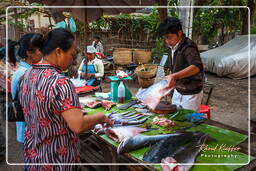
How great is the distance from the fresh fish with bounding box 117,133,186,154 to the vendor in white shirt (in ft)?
9.53

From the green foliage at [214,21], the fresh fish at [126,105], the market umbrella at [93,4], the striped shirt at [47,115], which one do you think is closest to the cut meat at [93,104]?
the fresh fish at [126,105]

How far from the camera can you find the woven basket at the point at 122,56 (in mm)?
8855

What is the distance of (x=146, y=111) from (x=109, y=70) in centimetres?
654

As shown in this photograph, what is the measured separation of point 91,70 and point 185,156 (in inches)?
142

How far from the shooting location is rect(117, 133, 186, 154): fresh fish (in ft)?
5.94

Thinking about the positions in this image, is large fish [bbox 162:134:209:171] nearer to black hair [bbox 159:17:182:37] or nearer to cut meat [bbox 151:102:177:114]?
cut meat [bbox 151:102:177:114]

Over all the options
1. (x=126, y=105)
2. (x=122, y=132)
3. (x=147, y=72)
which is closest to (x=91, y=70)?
(x=126, y=105)

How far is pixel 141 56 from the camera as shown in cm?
920

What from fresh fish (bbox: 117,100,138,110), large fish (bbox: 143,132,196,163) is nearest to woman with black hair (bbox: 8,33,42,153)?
fresh fish (bbox: 117,100,138,110)

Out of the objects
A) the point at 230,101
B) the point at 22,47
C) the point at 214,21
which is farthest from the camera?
the point at 214,21

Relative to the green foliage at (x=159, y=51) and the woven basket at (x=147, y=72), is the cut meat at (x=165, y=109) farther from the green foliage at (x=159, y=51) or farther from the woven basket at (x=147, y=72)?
the green foliage at (x=159, y=51)

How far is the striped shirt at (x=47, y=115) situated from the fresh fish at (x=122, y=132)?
1.37 ft

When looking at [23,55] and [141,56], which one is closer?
[23,55]

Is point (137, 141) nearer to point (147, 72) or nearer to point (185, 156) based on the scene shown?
point (185, 156)
